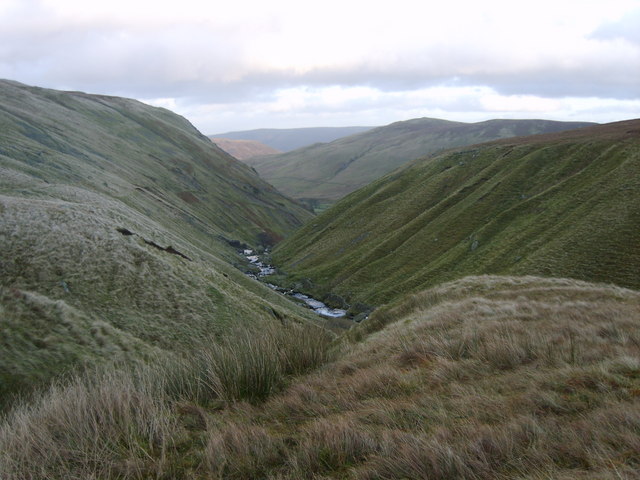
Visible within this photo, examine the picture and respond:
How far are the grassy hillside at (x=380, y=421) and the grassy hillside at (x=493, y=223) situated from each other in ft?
131

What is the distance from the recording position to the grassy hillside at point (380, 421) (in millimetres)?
4762

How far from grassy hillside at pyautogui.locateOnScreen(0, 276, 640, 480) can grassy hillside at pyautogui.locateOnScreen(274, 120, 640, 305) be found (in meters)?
39.9

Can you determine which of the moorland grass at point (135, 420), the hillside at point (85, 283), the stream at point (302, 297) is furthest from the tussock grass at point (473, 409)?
the stream at point (302, 297)

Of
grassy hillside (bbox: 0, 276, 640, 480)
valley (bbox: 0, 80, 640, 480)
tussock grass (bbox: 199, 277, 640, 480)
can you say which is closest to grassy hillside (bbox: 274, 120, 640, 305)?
valley (bbox: 0, 80, 640, 480)

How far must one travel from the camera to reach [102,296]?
22.4 m

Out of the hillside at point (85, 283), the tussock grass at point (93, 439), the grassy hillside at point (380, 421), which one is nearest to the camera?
Result: the grassy hillside at point (380, 421)

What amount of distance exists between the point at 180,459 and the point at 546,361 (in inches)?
281

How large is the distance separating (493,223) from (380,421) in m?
60.9

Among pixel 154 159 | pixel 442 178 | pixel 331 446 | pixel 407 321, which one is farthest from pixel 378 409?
pixel 154 159

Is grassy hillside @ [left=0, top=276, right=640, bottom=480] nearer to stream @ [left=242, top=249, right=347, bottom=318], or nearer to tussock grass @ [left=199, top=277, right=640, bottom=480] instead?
tussock grass @ [left=199, top=277, right=640, bottom=480]

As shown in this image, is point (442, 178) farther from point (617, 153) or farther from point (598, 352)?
point (598, 352)

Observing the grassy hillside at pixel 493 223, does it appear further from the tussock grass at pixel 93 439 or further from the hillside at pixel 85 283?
the tussock grass at pixel 93 439

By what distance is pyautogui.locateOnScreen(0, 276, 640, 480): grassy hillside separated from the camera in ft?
15.6

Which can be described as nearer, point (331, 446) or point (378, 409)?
point (331, 446)
